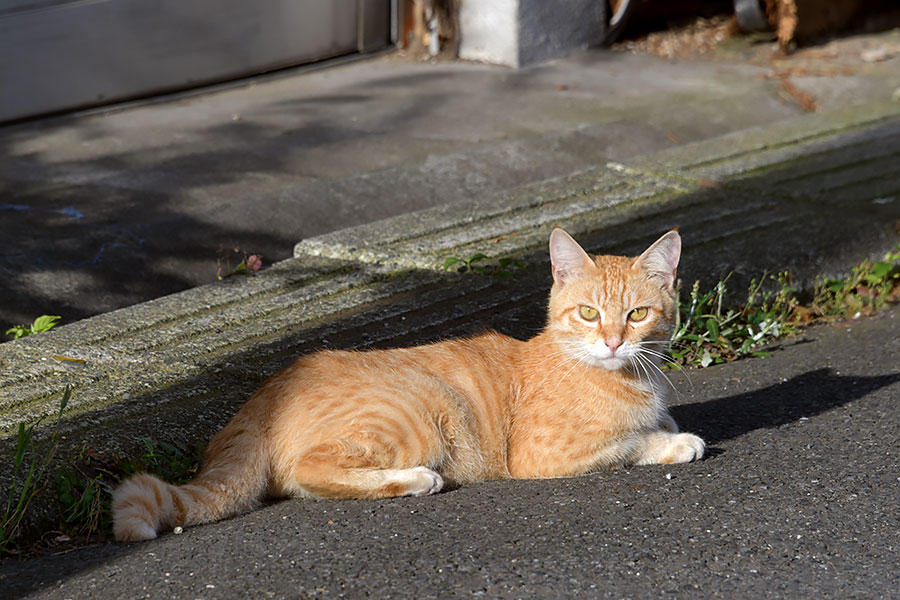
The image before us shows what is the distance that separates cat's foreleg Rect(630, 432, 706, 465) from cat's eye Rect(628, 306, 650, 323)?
42 cm

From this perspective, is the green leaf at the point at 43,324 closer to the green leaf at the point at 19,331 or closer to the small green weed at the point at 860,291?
the green leaf at the point at 19,331

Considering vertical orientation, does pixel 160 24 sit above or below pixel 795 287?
above

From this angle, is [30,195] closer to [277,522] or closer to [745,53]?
[277,522]

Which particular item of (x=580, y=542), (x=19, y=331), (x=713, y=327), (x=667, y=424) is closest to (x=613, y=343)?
(x=667, y=424)

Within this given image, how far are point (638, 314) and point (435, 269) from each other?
1649 mm

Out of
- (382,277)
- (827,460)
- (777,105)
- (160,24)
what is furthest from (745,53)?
(827,460)

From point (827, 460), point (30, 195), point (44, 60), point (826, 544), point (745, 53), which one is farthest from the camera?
point (745, 53)

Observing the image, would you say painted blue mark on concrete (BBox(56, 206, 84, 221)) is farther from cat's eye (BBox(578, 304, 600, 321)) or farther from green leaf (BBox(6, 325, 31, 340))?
cat's eye (BBox(578, 304, 600, 321))

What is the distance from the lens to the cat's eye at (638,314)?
370cm

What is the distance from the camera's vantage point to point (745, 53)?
9648 mm

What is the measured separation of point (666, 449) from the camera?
3.75 meters

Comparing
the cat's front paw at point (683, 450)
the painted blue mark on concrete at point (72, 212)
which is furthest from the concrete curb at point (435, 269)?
the painted blue mark on concrete at point (72, 212)

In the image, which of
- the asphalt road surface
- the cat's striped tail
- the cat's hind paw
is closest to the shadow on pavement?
the asphalt road surface

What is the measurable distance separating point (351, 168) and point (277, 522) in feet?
13.0
